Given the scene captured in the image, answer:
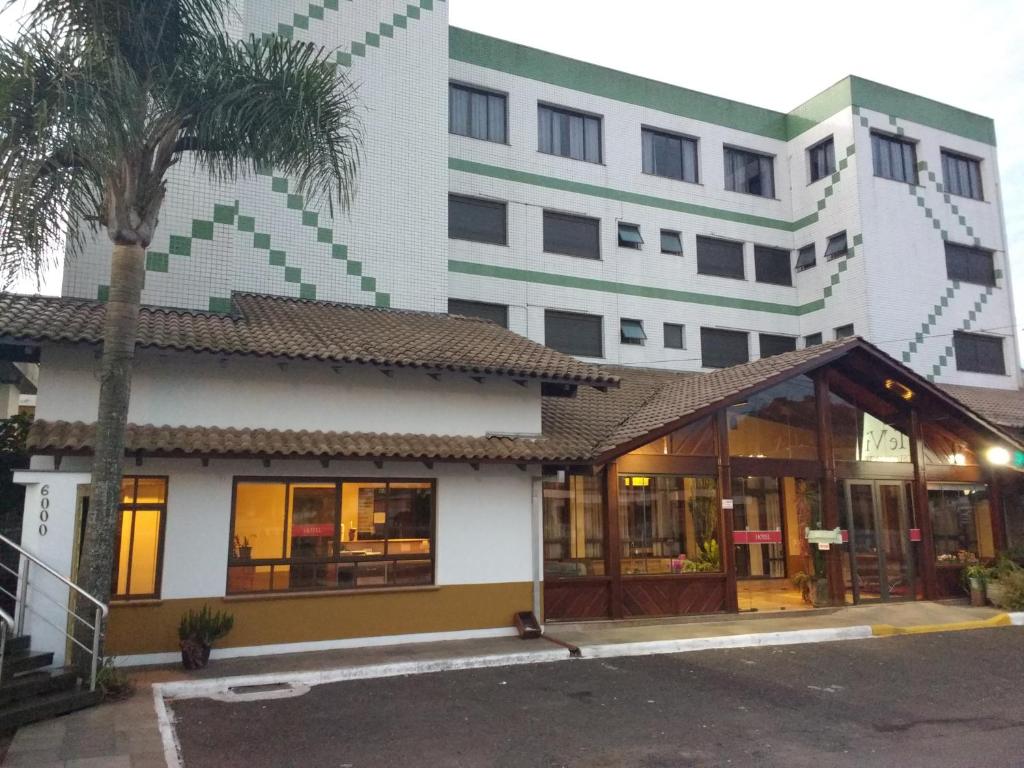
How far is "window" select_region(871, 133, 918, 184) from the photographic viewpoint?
77.0 ft

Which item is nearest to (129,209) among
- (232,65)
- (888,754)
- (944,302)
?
(232,65)

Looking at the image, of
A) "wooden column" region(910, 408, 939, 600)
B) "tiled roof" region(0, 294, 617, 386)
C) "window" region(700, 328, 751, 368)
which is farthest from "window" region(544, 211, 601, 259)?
"wooden column" region(910, 408, 939, 600)

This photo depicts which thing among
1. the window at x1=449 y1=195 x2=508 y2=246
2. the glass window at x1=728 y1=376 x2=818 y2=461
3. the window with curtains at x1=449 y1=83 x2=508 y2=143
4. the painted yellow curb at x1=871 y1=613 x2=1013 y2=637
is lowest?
the painted yellow curb at x1=871 y1=613 x2=1013 y2=637

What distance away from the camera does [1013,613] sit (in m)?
15.3

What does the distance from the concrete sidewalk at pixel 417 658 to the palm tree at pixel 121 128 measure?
161 cm

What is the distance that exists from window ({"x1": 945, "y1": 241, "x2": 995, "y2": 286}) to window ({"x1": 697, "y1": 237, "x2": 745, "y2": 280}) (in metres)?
6.63

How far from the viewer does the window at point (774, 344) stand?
77.0ft

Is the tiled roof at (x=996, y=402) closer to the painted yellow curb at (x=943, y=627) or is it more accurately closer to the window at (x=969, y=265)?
the window at (x=969, y=265)

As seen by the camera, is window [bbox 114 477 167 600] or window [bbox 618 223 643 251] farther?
window [bbox 618 223 643 251]

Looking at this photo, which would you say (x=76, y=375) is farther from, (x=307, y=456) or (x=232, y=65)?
(x=232, y=65)

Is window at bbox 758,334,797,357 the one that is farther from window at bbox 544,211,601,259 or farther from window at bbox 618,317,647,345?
window at bbox 544,211,601,259

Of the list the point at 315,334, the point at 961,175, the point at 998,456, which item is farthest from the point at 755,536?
the point at 961,175

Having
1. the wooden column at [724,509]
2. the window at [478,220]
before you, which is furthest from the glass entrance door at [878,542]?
the window at [478,220]

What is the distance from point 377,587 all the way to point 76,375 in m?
5.37
